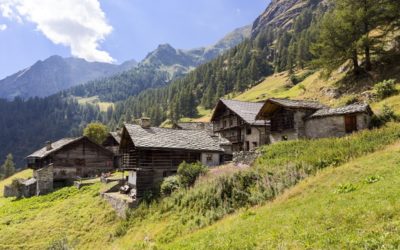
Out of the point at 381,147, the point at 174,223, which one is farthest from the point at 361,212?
the point at 174,223

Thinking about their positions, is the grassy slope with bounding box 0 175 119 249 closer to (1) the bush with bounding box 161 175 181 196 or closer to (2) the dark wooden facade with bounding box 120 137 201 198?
(2) the dark wooden facade with bounding box 120 137 201 198

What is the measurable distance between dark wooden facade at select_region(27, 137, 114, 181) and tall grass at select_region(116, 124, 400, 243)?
1350 inches

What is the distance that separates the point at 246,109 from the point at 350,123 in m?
22.0

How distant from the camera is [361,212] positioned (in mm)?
11672

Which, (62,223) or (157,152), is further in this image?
(157,152)

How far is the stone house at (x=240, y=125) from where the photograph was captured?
4966cm

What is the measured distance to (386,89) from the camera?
41.0m

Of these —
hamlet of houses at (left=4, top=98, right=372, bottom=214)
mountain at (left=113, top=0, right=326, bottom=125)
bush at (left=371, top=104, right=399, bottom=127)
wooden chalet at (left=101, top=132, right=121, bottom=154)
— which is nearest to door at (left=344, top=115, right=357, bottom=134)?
hamlet of houses at (left=4, top=98, right=372, bottom=214)

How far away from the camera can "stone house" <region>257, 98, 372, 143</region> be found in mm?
33750

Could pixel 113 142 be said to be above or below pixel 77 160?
above

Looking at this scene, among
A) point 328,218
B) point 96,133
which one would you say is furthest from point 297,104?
point 96,133

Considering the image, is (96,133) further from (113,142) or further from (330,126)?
(330,126)

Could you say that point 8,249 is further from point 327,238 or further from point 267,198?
point 327,238

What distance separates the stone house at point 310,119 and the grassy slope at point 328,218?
15.1m
